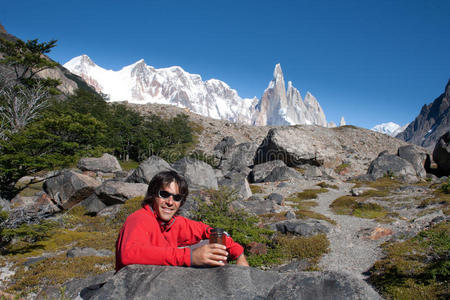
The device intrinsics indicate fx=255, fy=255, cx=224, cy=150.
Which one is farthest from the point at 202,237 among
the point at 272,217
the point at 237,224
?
the point at 272,217

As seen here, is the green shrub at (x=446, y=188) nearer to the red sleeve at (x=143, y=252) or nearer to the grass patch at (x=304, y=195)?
the grass patch at (x=304, y=195)

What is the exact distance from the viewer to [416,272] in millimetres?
6520

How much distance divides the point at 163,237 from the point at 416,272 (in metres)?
6.96

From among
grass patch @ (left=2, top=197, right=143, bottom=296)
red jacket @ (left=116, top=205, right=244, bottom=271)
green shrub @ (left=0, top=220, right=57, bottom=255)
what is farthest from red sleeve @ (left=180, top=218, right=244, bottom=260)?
green shrub @ (left=0, top=220, right=57, bottom=255)

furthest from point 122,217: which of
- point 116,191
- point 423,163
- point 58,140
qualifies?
point 423,163

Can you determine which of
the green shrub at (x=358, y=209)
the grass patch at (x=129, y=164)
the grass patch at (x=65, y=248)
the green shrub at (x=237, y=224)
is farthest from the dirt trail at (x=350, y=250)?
the grass patch at (x=129, y=164)

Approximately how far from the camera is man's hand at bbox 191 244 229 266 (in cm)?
253

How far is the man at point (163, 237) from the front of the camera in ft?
8.32

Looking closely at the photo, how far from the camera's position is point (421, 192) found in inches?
828

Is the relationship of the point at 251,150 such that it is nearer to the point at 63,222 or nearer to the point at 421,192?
the point at 421,192

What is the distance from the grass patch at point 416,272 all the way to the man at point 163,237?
4.92m

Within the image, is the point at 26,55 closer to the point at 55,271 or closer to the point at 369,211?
the point at 55,271

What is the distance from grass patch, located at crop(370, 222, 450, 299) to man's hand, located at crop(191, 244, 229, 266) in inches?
213

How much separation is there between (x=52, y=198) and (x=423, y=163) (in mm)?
43395
